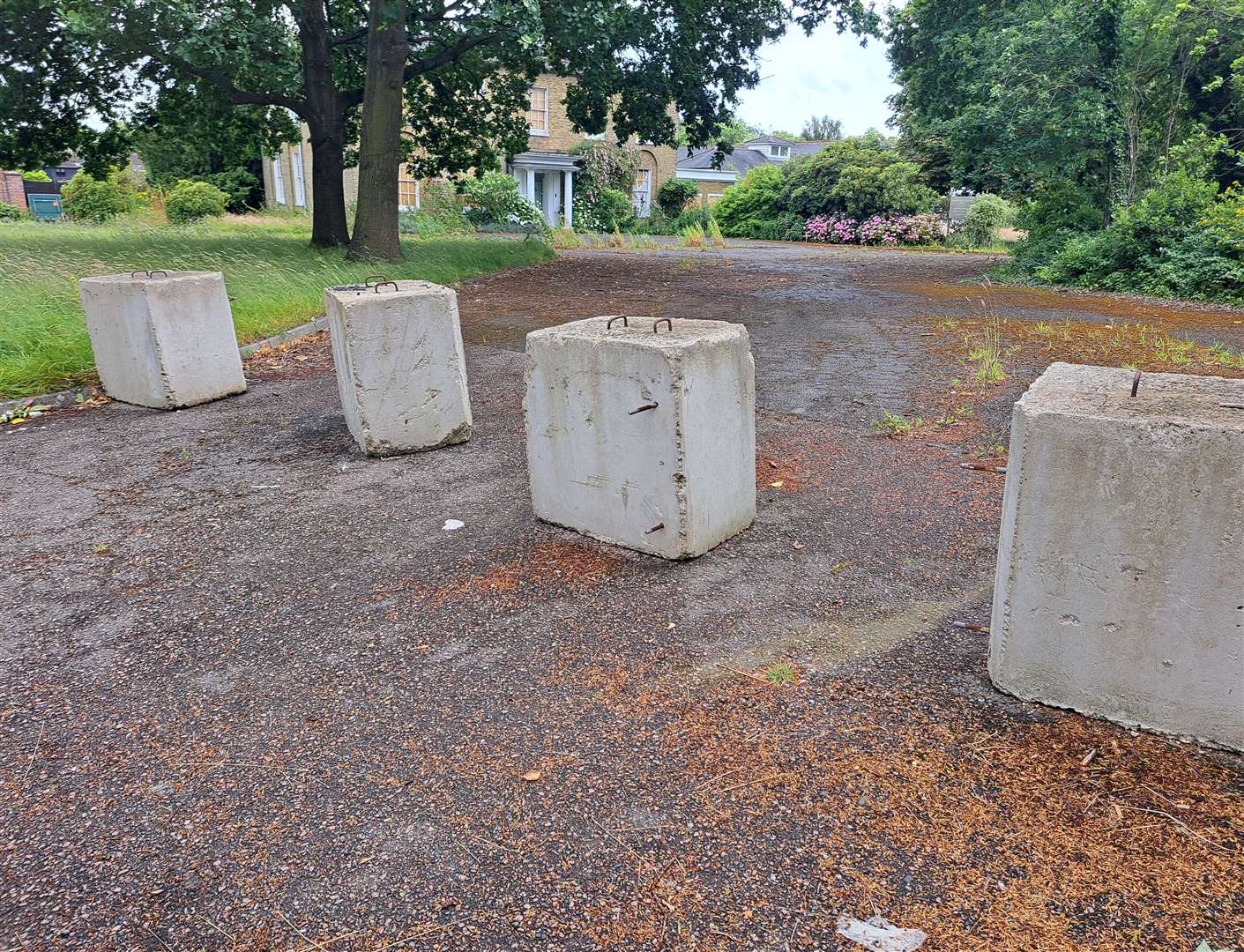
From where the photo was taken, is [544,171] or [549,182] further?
[549,182]

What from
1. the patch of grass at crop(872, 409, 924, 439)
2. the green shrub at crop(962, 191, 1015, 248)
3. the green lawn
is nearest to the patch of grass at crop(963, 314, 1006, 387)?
the patch of grass at crop(872, 409, 924, 439)

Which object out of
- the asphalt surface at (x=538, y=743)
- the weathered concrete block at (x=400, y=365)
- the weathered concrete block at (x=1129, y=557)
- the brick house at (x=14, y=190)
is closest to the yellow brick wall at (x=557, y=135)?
the brick house at (x=14, y=190)

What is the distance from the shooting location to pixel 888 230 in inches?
1165

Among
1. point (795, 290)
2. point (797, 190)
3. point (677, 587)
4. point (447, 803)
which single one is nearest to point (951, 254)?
point (797, 190)

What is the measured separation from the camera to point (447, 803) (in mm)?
2375

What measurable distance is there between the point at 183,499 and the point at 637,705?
336 cm

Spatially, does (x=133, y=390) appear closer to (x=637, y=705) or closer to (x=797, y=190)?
(x=637, y=705)

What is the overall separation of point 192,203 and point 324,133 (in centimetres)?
1139

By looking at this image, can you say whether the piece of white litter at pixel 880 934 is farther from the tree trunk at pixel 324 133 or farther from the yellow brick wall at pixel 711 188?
the yellow brick wall at pixel 711 188

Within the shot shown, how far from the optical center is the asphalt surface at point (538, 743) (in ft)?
6.64

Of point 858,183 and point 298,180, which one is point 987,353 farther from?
point 298,180

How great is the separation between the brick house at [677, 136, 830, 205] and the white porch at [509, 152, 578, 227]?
7350mm

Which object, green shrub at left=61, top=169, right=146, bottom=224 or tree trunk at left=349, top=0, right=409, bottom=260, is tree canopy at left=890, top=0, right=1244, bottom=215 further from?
green shrub at left=61, top=169, right=146, bottom=224

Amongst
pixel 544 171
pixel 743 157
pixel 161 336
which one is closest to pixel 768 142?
pixel 743 157
